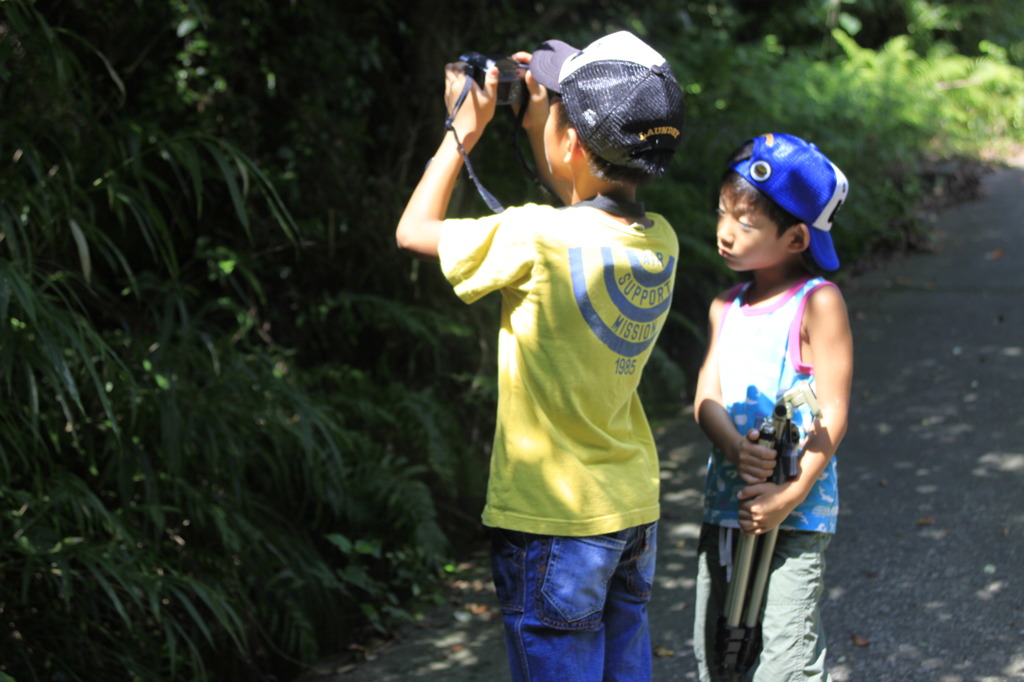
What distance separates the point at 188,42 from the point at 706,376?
2877mm

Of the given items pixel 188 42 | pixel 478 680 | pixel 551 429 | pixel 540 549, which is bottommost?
pixel 478 680

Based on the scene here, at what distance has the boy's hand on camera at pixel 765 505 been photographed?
7.48ft

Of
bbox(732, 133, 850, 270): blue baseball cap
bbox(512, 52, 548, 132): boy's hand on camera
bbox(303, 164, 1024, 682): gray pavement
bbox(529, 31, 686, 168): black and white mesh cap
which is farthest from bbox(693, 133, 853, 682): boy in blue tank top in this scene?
bbox(303, 164, 1024, 682): gray pavement

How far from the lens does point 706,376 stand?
2.53m

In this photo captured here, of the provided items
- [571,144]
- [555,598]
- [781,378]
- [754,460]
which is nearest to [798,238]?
[781,378]

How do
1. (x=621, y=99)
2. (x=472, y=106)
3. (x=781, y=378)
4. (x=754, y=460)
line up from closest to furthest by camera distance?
(x=621, y=99) → (x=472, y=106) → (x=754, y=460) → (x=781, y=378)

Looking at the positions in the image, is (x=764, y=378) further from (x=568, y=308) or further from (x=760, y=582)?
(x=568, y=308)

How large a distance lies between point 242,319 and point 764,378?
81.5 inches

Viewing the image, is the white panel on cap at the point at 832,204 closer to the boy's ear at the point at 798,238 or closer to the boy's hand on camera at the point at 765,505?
the boy's ear at the point at 798,238

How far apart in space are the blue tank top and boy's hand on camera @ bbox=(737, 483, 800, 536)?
11 centimetres

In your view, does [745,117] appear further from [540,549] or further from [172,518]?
[540,549]

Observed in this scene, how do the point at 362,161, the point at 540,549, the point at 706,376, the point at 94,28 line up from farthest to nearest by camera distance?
the point at 362,161, the point at 94,28, the point at 706,376, the point at 540,549

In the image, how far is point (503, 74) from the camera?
205 centimetres

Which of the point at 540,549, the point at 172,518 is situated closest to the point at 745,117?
the point at 172,518
